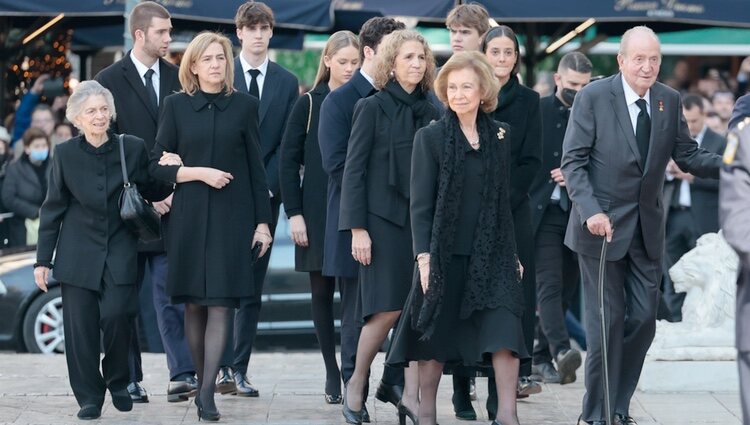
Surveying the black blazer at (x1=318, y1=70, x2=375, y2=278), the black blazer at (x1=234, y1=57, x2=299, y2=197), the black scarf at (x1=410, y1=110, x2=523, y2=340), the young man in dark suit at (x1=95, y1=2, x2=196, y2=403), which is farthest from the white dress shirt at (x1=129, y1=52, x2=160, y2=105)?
the black scarf at (x1=410, y1=110, x2=523, y2=340)

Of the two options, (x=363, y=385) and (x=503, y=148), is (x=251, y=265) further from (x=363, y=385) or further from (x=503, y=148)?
(x=503, y=148)

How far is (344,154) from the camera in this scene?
850 cm

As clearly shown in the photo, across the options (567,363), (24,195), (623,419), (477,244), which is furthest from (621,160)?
(24,195)

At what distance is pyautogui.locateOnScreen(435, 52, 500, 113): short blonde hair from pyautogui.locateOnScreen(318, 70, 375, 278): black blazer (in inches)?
37.7

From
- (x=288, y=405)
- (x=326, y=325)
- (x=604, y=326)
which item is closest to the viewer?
(x=604, y=326)

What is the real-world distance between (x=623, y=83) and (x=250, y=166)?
6.74ft

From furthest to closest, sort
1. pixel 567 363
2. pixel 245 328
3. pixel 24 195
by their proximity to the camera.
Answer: pixel 24 195 < pixel 567 363 < pixel 245 328

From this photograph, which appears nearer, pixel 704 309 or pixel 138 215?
pixel 138 215

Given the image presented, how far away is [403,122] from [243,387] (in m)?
2.11

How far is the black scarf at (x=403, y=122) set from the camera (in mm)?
8016

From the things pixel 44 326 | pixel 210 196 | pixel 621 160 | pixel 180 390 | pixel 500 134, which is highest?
pixel 500 134

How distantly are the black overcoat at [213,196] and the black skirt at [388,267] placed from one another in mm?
751

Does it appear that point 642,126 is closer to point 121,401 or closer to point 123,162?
point 123,162

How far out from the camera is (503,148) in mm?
7641
